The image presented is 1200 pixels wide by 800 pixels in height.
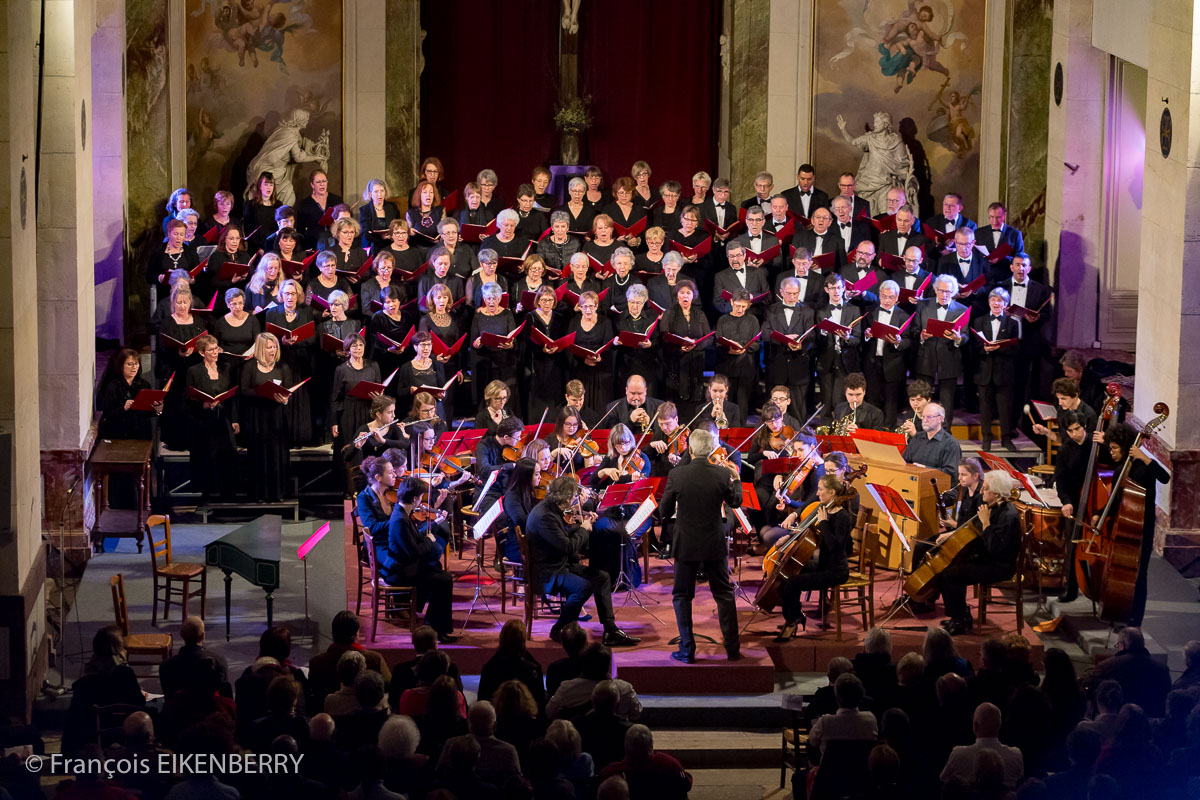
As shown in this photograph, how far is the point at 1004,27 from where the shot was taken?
1561 centimetres

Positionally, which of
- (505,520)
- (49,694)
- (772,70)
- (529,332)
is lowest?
(49,694)

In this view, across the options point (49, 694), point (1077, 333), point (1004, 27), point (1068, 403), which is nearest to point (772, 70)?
point (1004, 27)

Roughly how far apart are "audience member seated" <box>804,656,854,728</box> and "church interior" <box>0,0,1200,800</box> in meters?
0.17

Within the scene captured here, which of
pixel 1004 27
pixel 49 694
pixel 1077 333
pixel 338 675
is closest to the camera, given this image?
pixel 338 675

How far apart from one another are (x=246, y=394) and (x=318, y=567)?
51.4 inches

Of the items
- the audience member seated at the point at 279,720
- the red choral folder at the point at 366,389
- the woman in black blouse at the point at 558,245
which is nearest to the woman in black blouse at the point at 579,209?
the woman in black blouse at the point at 558,245

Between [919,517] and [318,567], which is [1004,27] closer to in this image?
[919,517]

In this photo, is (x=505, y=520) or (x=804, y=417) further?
(x=804, y=417)

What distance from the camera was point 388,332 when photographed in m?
12.8

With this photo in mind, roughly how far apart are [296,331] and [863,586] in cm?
427

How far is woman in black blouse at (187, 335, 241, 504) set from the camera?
40.2 feet

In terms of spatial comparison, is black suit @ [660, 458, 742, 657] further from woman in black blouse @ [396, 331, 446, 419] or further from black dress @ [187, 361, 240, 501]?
black dress @ [187, 361, 240, 501]

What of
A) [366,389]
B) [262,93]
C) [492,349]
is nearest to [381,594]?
[366,389]

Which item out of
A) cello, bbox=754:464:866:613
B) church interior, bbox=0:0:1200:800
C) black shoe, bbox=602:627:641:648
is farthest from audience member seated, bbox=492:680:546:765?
cello, bbox=754:464:866:613
